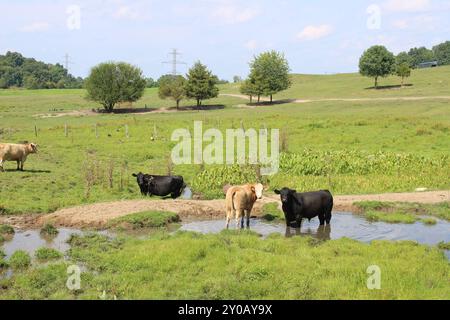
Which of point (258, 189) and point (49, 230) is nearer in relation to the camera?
point (49, 230)

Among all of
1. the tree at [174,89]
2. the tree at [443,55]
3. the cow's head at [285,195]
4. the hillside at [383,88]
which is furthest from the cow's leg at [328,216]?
the tree at [443,55]

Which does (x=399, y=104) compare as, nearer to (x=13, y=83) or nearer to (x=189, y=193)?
(x=189, y=193)

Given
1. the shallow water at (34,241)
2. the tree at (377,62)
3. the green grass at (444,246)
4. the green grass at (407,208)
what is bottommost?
the shallow water at (34,241)

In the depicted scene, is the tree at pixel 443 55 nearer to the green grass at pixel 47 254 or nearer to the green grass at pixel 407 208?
the green grass at pixel 407 208

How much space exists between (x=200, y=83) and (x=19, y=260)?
65.4 metres

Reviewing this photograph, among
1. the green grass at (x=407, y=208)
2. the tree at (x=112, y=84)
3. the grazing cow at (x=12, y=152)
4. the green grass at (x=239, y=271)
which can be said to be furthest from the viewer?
the tree at (x=112, y=84)

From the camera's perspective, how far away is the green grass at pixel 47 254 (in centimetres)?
1312

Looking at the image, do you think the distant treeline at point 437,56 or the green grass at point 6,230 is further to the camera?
the distant treeline at point 437,56

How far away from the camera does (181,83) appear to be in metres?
78.1

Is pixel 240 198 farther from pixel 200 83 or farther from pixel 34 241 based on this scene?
pixel 200 83

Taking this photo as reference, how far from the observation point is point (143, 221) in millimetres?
17141

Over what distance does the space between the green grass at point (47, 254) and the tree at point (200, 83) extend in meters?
64.2

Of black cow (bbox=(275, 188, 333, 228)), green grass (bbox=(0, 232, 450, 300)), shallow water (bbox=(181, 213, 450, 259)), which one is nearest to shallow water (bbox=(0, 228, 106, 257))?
green grass (bbox=(0, 232, 450, 300))

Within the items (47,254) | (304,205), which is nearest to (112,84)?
(304,205)
